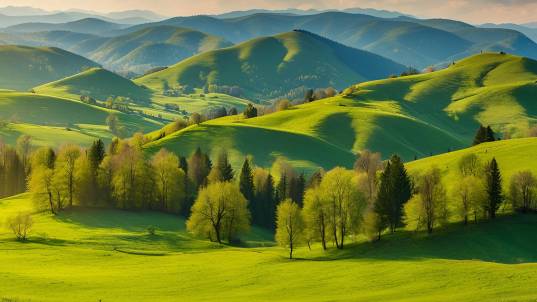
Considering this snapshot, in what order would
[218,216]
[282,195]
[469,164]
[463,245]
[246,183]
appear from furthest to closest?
[282,195]
[246,183]
[469,164]
[218,216]
[463,245]

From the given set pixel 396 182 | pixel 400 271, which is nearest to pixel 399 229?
pixel 396 182

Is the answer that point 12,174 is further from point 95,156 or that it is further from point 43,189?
point 43,189

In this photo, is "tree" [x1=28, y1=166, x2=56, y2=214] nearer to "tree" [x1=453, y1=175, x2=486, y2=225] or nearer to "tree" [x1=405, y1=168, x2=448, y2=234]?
"tree" [x1=405, y1=168, x2=448, y2=234]

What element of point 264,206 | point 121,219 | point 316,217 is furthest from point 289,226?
point 264,206

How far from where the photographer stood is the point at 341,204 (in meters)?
87.2

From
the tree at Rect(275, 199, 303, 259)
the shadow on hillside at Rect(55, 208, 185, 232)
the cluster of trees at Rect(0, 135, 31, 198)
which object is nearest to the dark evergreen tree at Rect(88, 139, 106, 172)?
the shadow on hillside at Rect(55, 208, 185, 232)

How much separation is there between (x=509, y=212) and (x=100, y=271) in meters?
59.1

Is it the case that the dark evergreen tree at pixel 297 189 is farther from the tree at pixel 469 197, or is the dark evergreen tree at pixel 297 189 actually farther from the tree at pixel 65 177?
the tree at pixel 469 197

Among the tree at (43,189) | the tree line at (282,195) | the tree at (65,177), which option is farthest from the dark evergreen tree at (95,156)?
the tree at (43,189)

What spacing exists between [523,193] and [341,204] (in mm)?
27447

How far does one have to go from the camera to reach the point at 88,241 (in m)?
88.1

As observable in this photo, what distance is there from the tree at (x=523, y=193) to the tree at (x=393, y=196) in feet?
49.7

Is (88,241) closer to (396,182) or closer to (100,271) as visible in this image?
→ (100,271)

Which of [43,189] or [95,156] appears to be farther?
[95,156]
